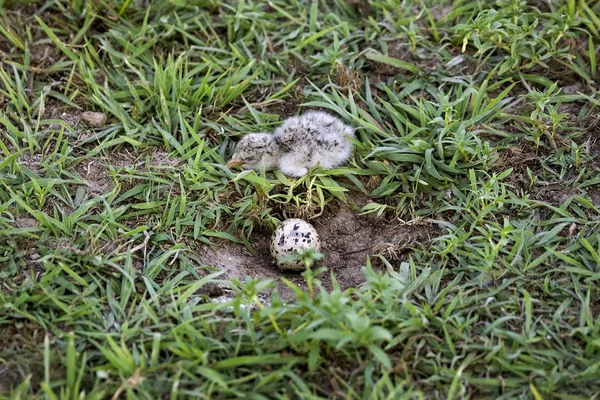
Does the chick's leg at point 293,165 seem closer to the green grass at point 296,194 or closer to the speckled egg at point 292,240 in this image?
the green grass at point 296,194

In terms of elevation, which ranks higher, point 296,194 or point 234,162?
point 234,162

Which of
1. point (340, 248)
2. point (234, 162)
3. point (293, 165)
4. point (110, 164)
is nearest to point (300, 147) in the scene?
point (293, 165)

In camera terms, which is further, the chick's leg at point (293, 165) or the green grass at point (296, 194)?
the chick's leg at point (293, 165)

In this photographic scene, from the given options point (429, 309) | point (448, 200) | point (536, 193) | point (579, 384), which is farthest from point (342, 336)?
point (536, 193)

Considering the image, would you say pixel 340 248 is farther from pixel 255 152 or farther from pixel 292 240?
pixel 255 152

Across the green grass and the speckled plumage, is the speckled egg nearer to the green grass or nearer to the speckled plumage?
the green grass

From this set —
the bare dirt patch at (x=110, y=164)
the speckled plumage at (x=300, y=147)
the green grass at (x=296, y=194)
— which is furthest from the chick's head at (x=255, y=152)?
the bare dirt patch at (x=110, y=164)

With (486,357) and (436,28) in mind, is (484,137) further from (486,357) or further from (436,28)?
(486,357)
